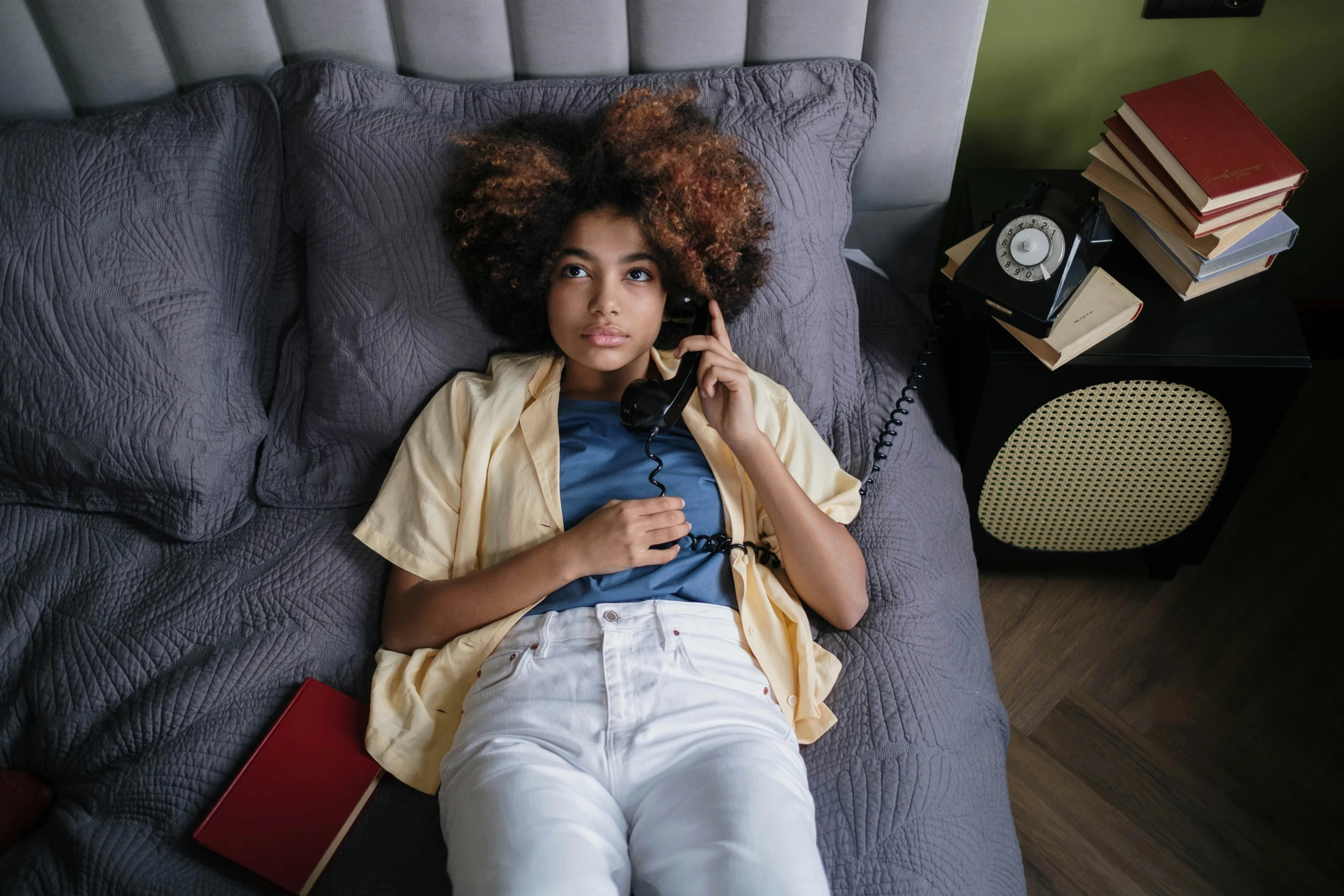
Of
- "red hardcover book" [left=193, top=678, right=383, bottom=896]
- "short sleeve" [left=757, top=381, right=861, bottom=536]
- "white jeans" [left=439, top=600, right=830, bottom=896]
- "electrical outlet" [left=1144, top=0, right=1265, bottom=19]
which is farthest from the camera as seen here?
"electrical outlet" [left=1144, top=0, right=1265, bottom=19]

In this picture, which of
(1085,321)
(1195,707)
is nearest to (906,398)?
(1085,321)

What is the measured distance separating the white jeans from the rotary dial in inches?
24.8

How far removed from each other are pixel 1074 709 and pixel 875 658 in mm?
584

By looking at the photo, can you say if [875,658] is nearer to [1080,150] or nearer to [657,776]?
[657,776]

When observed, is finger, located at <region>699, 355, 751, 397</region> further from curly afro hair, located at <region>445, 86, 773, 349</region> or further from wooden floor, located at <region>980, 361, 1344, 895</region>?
wooden floor, located at <region>980, 361, 1344, 895</region>

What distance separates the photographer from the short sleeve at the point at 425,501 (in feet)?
3.91

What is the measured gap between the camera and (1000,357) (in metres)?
1.36

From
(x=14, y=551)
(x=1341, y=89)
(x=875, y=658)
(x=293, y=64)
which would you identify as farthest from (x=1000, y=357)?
(x=14, y=551)

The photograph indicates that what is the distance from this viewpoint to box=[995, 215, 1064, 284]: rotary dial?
1.29 metres

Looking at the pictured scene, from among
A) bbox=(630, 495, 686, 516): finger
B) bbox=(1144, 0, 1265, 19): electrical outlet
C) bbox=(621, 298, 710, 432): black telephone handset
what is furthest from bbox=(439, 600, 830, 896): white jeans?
→ bbox=(1144, 0, 1265, 19): electrical outlet

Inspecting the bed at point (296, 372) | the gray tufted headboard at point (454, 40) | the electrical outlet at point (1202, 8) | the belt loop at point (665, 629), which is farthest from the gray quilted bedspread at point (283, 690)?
the electrical outlet at point (1202, 8)

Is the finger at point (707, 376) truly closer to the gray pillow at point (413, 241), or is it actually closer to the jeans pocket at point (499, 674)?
the gray pillow at point (413, 241)

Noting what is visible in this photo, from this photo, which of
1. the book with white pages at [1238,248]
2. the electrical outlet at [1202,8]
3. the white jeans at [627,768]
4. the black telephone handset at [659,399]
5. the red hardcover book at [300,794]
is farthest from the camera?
the electrical outlet at [1202,8]

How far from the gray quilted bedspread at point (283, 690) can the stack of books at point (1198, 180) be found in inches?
17.6
